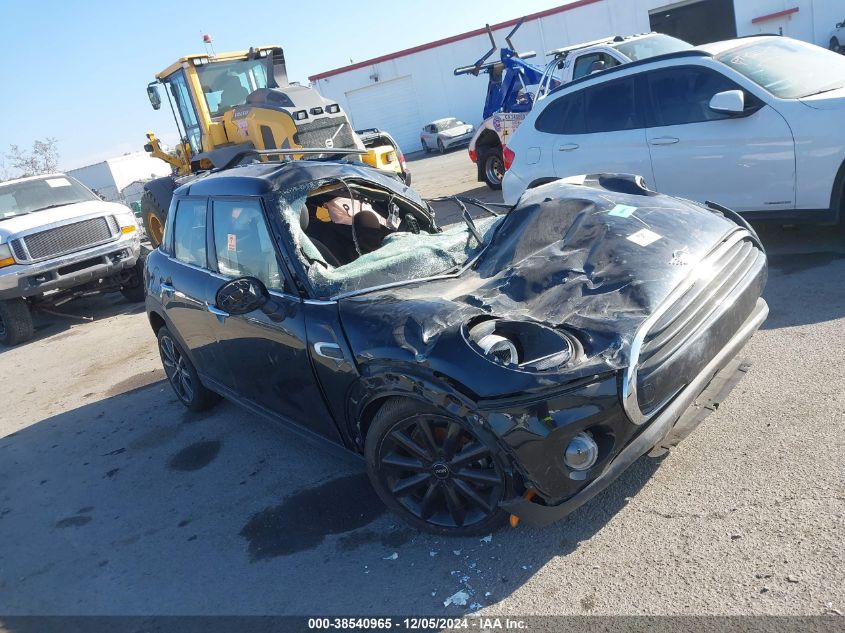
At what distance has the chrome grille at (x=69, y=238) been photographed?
370 inches

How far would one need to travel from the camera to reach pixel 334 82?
3784 cm

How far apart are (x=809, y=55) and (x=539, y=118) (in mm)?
2643

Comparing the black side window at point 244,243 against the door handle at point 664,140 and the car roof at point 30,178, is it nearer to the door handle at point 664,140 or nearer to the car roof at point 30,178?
the door handle at point 664,140

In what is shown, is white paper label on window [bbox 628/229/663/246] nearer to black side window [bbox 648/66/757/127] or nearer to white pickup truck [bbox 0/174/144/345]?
A: black side window [bbox 648/66/757/127]

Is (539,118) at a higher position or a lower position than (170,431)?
higher

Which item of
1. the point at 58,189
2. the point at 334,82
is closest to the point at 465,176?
the point at 58,189

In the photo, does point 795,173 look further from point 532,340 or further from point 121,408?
point 121,408

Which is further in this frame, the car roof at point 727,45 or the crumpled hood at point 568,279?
the car roof at point 727,45

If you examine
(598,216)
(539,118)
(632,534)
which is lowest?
(632,534)

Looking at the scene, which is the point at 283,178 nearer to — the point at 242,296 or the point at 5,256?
the point at 242,296

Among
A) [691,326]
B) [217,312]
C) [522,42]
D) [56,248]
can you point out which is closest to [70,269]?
[56,248]

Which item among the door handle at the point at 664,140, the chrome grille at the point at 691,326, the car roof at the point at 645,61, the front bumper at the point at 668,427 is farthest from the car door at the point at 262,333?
the car roof at the point at 645,61

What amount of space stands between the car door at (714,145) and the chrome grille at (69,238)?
774 cm

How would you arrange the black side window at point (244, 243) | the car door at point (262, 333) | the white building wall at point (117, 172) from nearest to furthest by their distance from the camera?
the car door at point (262, 333) → the black side window at point (244, 243) → the white building wall at point (117, 172)
